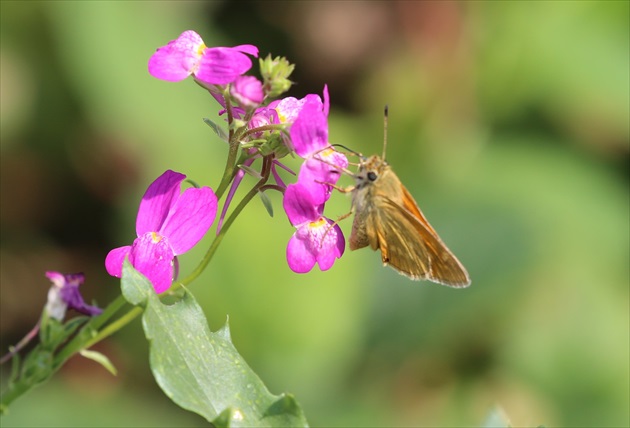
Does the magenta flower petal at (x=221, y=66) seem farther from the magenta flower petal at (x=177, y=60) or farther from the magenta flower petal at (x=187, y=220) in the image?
the magenta flower petal at (x=187, y=220)

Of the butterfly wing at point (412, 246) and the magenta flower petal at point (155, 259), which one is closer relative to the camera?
the magenta flower petal at point (155, 259)

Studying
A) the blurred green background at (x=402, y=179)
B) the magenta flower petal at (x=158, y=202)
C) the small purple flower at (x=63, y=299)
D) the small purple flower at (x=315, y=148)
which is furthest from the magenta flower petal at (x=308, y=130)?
the blurred green background at (x=402, y=179)

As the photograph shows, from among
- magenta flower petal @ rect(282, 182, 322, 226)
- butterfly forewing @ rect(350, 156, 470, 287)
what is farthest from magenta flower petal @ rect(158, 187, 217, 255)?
butterfly forewing @ rect(350, 156, 470, 287)

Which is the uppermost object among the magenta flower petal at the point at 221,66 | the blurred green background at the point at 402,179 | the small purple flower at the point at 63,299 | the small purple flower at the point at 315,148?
the magenta flower petal at the point at 221,66

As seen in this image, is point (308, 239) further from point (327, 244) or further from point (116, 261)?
point (116, 261)

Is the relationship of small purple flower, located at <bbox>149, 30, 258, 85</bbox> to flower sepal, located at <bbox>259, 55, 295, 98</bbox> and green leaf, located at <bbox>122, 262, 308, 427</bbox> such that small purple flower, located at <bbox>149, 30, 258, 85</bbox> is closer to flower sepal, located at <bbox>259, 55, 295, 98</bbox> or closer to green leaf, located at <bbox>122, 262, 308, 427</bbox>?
flower sepal, located at <bbox>259, 55, 295, 98</bbox>

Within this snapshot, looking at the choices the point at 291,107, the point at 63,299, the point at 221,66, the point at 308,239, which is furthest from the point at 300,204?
the point at 63,299

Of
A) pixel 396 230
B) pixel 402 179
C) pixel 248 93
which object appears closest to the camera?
pixel 248 93
